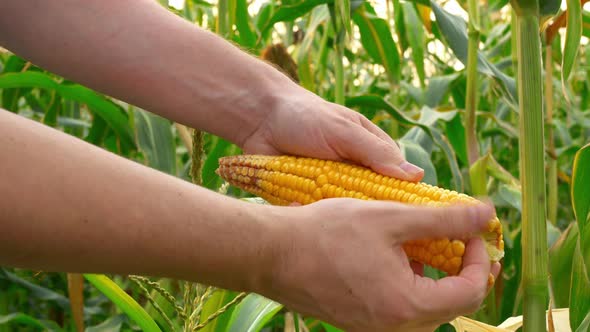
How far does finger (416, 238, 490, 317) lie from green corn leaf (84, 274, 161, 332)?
569 millimetres

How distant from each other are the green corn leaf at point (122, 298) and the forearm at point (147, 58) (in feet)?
0.99

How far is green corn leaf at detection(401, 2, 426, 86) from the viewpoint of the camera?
107 inches

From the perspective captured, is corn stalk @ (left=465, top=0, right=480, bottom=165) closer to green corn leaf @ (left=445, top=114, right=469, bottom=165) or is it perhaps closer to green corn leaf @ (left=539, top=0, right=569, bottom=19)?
green corn leaf @ (left=445, top=114, right=469, bottom=165)

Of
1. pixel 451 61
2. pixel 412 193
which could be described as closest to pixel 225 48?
pixel 412 193

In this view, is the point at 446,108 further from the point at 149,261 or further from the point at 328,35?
the point at 149,261

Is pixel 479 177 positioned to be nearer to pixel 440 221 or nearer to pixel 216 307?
pixel 216 307

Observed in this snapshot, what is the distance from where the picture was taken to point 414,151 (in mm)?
1847

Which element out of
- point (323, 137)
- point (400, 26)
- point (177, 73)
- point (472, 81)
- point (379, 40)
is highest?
point (400, 26)

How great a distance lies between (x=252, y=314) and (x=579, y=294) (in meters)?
0.59

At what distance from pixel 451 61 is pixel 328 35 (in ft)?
6.55

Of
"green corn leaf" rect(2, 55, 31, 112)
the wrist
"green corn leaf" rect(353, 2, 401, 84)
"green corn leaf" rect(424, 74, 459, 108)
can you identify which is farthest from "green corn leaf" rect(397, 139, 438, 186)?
"green corn leaf" rect(2, 55, 31, 112)

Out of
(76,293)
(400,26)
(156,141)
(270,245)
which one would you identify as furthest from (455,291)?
(400,26)

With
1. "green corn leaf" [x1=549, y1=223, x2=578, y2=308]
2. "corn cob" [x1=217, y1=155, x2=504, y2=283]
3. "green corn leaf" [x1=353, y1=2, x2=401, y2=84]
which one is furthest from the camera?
"green corn leaf" [x1=353, y1=2, x2=401, y2=84]

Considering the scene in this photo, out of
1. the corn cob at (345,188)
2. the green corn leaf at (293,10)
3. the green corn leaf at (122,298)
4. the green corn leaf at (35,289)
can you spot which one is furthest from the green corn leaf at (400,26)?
the green corn leaf at (122,298)
